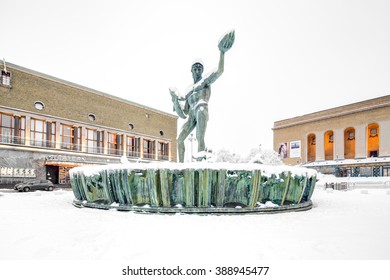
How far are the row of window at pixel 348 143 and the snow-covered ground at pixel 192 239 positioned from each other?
4146 cm

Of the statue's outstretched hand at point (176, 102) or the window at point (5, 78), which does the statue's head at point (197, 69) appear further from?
the window at point (5, 78)

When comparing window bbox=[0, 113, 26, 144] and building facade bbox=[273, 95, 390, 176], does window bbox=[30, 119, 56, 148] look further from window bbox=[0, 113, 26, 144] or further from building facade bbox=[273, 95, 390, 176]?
building facade bbox=[273, 95, 390, 176]

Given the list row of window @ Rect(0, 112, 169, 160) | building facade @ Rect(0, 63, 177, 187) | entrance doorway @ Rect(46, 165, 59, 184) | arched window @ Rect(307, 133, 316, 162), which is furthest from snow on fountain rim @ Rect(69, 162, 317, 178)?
arched window @ Rect(307, 133, 316, 162)

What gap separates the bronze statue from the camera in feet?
22.6

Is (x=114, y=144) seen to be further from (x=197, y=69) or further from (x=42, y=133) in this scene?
(x=197, y=69)

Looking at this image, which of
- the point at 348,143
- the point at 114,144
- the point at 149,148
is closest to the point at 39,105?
the point at 114,144

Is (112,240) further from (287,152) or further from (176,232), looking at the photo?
(287,152)

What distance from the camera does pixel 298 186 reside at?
6156 mm

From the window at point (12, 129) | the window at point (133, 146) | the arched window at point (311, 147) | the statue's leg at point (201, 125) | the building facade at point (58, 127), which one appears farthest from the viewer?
the arched window at point (311, 147)

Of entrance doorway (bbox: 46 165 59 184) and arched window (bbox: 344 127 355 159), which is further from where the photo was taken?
arched window (bbox: 344 127 355 159)

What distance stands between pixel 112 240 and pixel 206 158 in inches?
151

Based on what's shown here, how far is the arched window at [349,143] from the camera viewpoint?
139 feet

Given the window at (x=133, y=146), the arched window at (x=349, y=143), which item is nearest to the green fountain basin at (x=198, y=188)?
the window at (x=133, y=146)

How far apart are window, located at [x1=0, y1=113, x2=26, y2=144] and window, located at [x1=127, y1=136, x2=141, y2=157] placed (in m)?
12.2
